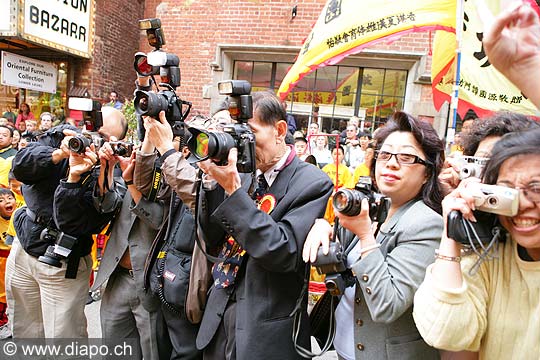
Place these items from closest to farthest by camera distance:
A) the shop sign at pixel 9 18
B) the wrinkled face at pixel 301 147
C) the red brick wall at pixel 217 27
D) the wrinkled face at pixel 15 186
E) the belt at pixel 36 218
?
the belt at pixel 36 218
the wrinkled face at pixel 15 186
the wrinkled face at pixel 301 147
the shop sign at pixel 9 18
the red brick wall at pixel 217 27

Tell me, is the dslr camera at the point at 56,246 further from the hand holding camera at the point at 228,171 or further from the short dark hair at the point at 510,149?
the short dark hair at the point at 510,149

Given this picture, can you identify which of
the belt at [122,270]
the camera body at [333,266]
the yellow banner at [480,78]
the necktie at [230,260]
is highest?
the yellow banner at [480,78]

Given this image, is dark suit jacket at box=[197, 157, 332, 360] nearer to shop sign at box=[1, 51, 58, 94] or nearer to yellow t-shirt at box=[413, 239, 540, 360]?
yellow t-shirt at box=[413, 239, 540, 360]

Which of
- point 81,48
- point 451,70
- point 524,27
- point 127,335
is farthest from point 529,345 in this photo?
point 81,48

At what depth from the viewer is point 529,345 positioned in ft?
3.49

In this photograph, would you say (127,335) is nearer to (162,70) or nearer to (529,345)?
(162,70)

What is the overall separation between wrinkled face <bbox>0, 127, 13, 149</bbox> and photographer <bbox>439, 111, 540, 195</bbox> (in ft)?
15.4

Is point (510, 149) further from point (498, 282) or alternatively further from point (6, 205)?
point (6, 205)

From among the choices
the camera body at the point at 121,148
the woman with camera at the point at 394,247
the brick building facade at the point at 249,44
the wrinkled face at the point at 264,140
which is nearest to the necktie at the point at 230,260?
the wrinkled face at the point at 264,140

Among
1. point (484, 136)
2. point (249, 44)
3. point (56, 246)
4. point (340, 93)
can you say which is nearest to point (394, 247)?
point (484, 136)

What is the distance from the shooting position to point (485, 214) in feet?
3.60

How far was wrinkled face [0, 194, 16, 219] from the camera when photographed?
3285mm

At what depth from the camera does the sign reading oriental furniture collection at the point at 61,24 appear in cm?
A: 686

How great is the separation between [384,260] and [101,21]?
8.42 metres
